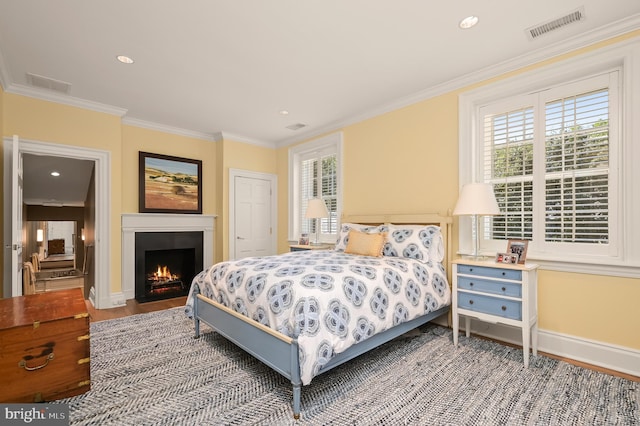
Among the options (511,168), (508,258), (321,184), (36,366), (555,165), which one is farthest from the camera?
(321,184)

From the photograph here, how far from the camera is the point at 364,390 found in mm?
2021

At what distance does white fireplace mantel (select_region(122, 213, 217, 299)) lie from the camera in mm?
4301

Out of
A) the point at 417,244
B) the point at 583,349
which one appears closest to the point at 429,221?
the point at 417,244

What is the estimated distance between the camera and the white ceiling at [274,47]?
217cm

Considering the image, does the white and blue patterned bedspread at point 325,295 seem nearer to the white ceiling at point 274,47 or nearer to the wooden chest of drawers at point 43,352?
the wooden chest of drawers at point 43,352

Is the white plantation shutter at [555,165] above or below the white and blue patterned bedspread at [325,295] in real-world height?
above

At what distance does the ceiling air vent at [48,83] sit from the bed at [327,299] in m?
2.66

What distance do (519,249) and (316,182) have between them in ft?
10.5

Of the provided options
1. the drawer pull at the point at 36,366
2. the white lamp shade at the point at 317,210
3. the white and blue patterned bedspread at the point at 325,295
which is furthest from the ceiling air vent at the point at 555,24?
the drawer pull at the point at 36,366

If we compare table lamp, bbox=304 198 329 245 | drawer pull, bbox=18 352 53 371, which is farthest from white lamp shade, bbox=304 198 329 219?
drawer pull, bbox=18 352 53 371

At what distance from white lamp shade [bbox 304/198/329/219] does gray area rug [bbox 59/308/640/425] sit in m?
2.16

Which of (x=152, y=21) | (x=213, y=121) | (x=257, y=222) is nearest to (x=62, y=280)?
(x=257, y=222)

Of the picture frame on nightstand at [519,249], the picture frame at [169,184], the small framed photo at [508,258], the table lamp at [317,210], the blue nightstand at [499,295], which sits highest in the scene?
the picture frame at [169,184]

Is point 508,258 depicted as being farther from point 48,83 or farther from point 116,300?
point 48,83
